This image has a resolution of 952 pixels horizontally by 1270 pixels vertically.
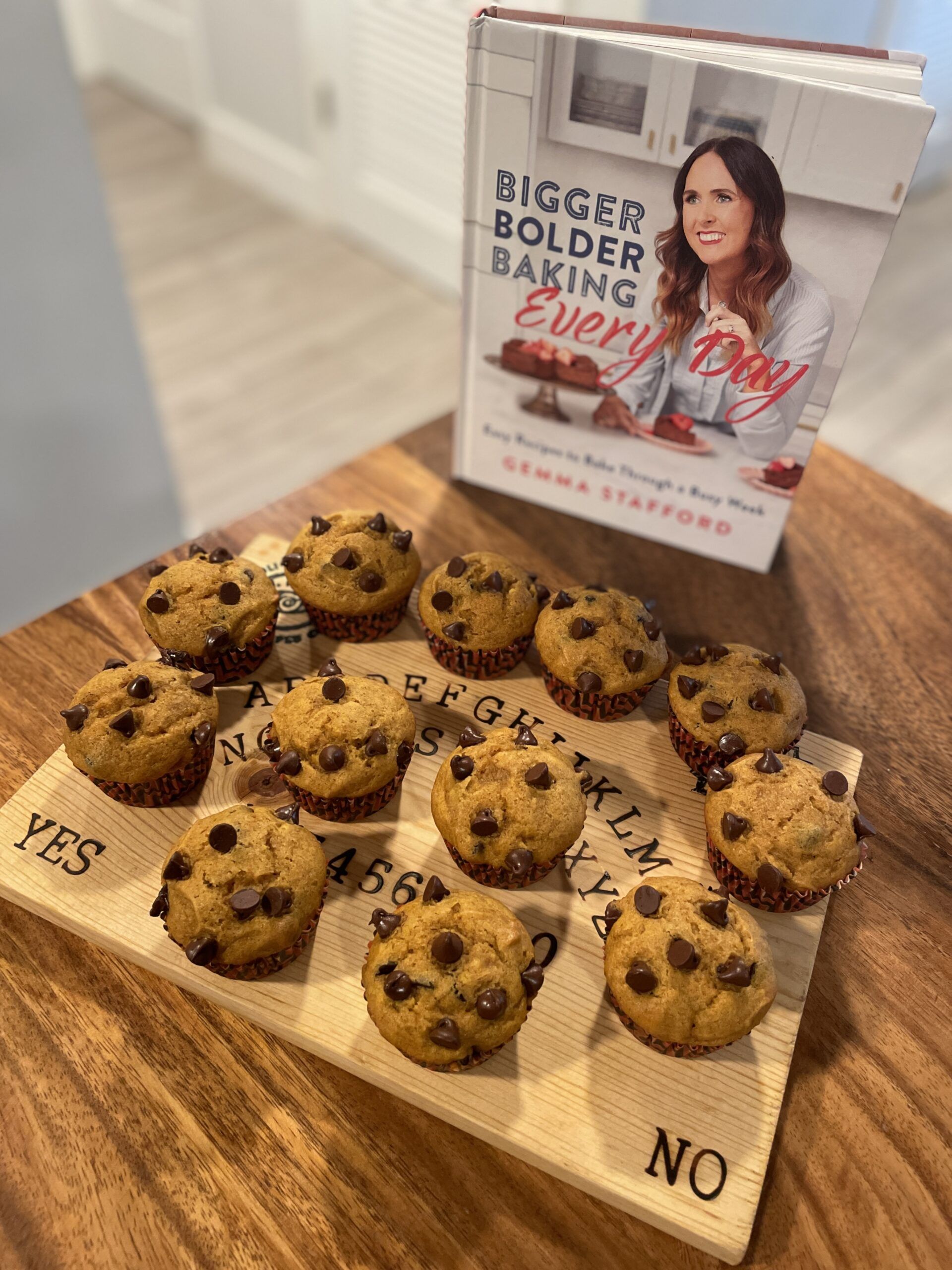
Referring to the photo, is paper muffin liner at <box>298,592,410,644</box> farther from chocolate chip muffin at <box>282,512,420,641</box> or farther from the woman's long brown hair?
the woman's long brown hair

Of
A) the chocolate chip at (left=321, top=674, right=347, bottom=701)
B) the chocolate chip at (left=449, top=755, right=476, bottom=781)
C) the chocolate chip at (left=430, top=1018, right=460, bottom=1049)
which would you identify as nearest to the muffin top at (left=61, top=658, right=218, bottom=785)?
the chocolate chip at (left=321, top=674, right=347, bottom=701)

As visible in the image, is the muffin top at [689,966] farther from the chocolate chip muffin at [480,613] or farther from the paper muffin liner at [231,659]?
the paper muffin liner at [231,659]

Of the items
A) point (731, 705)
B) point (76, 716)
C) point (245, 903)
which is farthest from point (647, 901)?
point (76, 716)

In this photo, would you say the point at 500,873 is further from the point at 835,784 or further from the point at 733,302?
the point at 733,302

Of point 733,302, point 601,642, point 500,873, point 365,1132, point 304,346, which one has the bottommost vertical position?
point 304,346

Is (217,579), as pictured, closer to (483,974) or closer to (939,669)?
(483,974)

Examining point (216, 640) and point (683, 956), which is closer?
point (683, 956)

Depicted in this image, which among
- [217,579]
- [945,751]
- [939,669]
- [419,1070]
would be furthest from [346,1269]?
[939,669]
